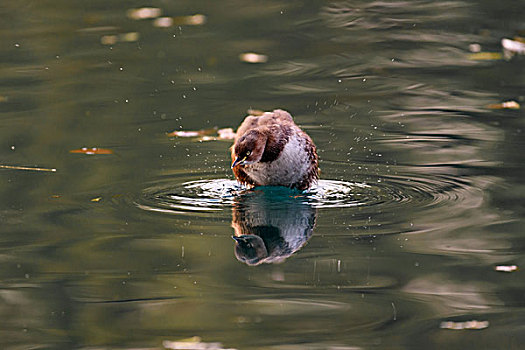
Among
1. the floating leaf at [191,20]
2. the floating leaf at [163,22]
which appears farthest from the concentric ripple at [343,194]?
the floating leaf at [191,20]

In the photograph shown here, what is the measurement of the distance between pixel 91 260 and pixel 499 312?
9.04ft

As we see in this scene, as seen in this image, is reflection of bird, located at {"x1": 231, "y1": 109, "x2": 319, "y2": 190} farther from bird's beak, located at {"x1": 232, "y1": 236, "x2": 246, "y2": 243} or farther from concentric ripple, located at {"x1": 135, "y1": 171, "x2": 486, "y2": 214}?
bird's beak, located at {"x1": 232, "y1": 236, "x2": 246, "y2": 243}

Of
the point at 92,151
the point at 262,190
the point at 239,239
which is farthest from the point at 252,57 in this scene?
the point at 239,239

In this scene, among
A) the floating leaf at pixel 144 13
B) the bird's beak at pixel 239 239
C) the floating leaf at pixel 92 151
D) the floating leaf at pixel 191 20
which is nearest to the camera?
the bird's beak at pixel 239 239

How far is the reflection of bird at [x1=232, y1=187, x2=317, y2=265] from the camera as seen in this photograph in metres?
6.43

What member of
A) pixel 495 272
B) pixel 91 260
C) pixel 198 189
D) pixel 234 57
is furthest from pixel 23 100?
pixel 495 272

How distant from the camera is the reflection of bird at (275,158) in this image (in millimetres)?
7977

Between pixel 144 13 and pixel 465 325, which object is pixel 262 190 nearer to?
pixel 465 325

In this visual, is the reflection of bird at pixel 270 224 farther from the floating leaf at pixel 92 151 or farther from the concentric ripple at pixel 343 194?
the floating leaf at pixel 92 151

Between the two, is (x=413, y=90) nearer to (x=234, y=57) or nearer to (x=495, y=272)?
(x=234, y=57)

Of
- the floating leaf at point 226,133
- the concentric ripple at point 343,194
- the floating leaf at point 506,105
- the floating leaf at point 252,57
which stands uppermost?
the concentric ripple at point 343,194

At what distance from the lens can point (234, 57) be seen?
13109 mm

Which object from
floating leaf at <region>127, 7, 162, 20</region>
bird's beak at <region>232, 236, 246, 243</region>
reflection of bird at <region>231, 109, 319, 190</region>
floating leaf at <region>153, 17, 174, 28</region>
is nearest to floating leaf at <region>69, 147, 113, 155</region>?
reflection of bird at <region>231, 109, 319, 190</region>

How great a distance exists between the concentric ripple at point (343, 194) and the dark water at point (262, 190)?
3cm
